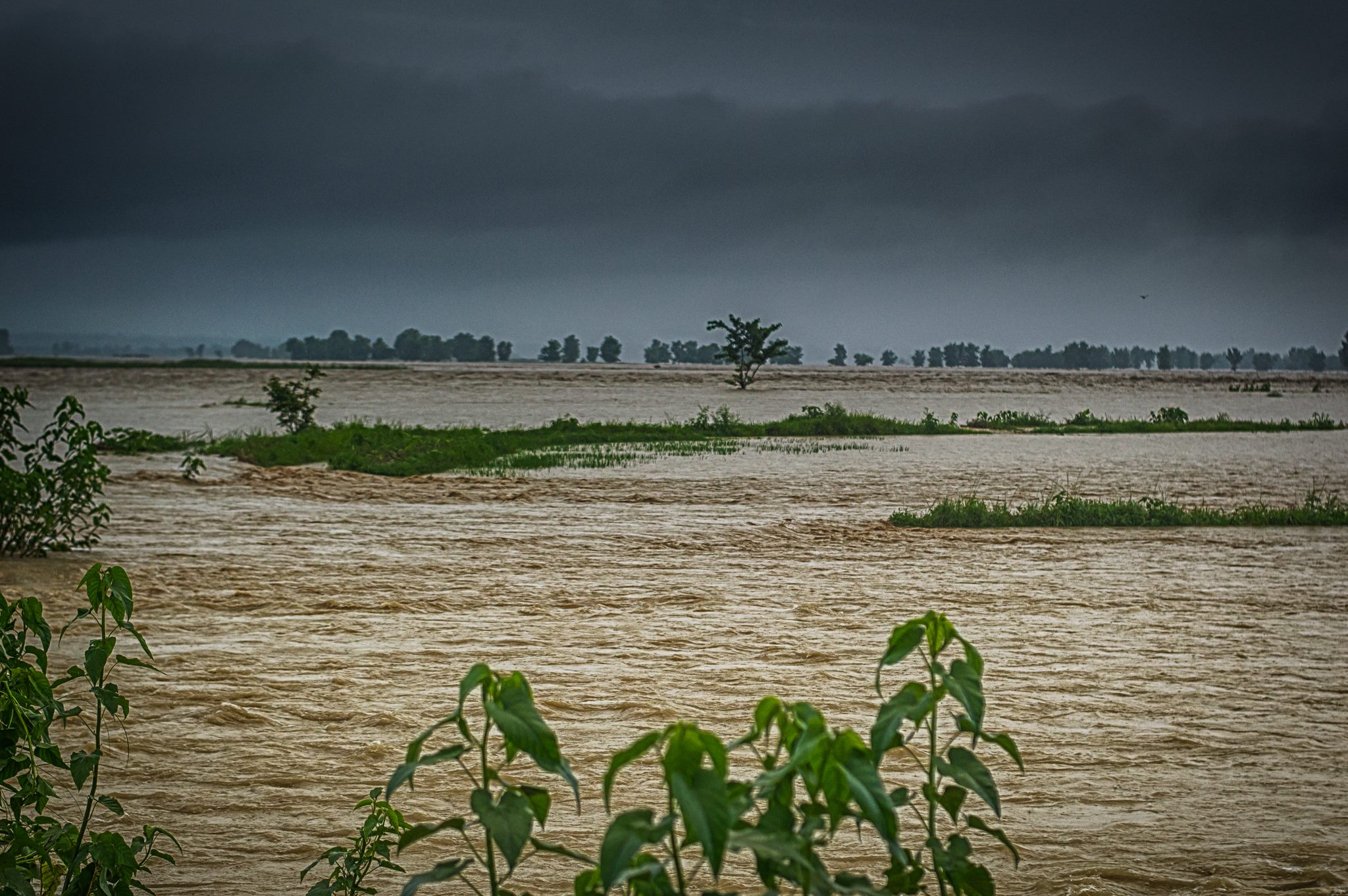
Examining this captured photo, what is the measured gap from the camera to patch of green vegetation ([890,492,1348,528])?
48.0 ft

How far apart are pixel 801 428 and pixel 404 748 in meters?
28.0

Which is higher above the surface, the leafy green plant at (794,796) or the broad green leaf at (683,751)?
the broad green leaf at (683,751)

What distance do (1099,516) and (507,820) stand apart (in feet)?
47.9

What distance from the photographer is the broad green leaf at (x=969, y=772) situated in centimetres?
166

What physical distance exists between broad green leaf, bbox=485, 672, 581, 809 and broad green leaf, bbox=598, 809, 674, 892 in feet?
0.44

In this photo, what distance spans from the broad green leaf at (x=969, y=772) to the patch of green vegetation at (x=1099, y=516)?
12975mm

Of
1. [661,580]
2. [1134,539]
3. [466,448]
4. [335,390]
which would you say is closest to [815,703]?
[661,580]

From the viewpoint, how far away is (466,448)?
80.4 ft

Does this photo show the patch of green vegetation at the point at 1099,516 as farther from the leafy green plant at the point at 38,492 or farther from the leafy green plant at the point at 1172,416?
the leafy green plant at the point at 1172,416

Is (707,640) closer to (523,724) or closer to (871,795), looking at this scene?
(523,724)

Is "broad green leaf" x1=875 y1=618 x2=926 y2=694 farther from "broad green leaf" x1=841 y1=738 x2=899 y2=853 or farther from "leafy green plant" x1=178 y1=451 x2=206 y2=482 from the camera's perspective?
"leafy green plant" x1=178 y1=451 x2=206 y2=482

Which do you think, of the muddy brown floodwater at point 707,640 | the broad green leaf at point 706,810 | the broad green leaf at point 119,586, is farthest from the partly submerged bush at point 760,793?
the muddy brown floodwater at point 707,640

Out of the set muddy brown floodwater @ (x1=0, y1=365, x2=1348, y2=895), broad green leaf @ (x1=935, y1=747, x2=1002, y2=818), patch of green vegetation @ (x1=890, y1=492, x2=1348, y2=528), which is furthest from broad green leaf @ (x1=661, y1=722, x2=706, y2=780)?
patch of green vegetation @ (x1=890, y1=492, x2=1348, y2=528)

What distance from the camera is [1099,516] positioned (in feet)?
48.6
